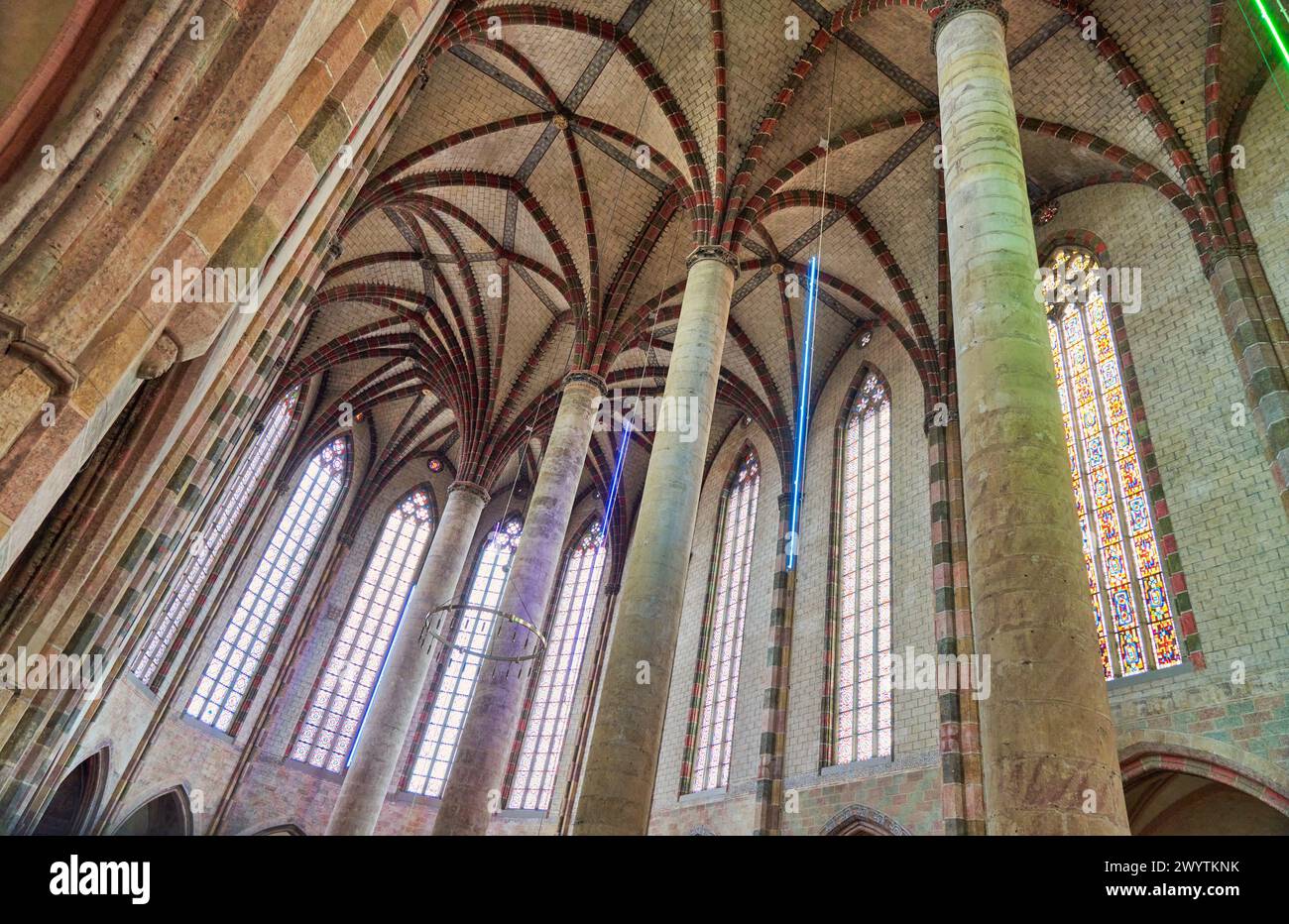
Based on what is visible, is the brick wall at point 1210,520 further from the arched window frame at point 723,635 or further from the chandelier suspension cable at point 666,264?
the chandelier suspension cable at point 666,264

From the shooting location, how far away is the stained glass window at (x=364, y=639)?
20.8 metres

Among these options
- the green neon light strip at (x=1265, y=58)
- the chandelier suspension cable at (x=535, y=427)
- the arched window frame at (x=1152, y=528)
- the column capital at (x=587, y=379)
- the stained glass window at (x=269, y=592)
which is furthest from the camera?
the stained glass window at (x=269, y=592)

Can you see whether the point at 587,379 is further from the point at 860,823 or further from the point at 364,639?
the point at 364,639

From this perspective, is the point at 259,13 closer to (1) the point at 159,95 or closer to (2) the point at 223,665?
(1) the point at 159,95

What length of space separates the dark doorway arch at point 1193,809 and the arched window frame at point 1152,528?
149cm

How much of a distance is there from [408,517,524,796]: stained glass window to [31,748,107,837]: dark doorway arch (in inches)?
273

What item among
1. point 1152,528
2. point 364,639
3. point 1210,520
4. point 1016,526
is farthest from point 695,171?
point 364,639

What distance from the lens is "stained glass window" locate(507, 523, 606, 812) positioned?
20.1 metres

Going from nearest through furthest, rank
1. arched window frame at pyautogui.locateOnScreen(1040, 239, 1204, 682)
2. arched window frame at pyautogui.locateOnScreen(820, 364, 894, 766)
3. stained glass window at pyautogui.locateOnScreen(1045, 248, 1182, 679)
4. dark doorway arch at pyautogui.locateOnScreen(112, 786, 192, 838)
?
arched window frame at pyautogui.locateOnScreen(1040, 239, 1204, 682), stained glass window at pyautogui.locateOnScreen(1045, 248, 1182, 679), arched window frame at pyautogui.locateOnScreen(820, 364, 894, 766), dark doorway arch at pyautogui.locateOnScreen(112, 786, 192, 838)

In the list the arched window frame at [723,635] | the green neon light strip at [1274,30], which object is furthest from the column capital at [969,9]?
the arched window frame at [723,635]

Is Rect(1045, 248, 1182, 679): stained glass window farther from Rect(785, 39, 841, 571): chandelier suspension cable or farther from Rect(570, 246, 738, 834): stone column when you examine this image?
Rect(570, 246, 738, 834): stone column

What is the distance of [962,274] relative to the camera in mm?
6066

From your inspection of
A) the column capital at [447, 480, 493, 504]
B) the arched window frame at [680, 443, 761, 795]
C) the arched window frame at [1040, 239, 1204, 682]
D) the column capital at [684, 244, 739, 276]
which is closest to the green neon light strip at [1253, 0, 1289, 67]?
the arched window frame at [1040, 239, 1204, 682]

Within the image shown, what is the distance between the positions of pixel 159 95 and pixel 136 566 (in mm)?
7043
